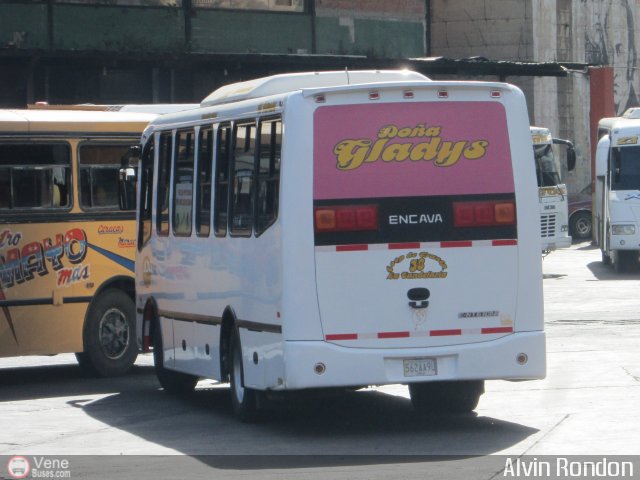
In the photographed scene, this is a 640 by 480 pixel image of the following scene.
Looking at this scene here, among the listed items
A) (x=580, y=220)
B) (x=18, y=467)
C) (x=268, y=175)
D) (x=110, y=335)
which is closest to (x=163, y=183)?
(x=110, y=335)

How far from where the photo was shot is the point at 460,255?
12.7 meters

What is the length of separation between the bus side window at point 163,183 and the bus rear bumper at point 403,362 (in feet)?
12.8

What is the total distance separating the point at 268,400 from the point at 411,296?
1.95 m

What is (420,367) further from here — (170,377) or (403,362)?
(170,377)

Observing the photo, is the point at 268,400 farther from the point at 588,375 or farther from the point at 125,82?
the point at 125,82

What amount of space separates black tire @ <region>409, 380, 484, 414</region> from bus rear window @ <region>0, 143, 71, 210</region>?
534 centimetres

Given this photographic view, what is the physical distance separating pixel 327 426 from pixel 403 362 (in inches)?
48.9

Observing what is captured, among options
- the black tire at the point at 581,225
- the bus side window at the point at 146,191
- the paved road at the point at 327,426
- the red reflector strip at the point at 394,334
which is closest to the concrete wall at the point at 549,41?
the black tire at the point at 581,225

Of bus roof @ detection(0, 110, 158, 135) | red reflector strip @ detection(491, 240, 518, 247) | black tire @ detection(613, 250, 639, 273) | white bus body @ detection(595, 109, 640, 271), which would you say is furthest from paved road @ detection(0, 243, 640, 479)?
black tire @ detection(613, 250, 639, 273)

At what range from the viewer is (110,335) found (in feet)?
59.4

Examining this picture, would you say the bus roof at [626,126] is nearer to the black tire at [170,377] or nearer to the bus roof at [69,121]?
the bus roof at [69,121]

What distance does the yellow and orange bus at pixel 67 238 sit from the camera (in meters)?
17.2

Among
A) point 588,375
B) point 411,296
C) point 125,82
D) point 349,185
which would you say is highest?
point 125,82

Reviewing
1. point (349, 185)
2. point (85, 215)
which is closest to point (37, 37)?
point (85, 215)
